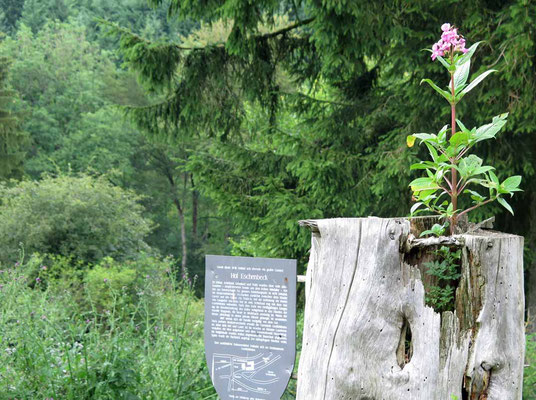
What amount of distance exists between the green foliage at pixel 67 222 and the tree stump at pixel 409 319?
1071cm

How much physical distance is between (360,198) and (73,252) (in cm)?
778

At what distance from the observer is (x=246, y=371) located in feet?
10.5

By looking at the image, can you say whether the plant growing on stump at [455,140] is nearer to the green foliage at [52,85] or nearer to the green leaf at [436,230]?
the green leaf at [436,230]

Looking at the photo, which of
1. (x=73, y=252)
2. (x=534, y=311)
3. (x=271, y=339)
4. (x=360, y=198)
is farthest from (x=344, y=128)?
(x=73, y=252)

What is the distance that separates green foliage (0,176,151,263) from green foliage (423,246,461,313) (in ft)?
35.8

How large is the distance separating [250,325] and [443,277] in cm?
116

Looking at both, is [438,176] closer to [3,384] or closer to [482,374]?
[482,374]

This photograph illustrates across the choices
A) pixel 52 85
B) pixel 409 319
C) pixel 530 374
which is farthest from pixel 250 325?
pixel 52 85

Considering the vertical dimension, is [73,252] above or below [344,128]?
below

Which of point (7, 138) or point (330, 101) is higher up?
point (7, 138)

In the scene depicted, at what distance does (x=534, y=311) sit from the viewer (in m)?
6.40

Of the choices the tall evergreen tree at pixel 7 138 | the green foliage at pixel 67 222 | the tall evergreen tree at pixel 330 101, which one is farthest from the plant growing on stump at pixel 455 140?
the tall evergreen tree at pixel 7 138

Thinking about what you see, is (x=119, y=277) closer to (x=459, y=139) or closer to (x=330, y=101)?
(x=330, y=101)

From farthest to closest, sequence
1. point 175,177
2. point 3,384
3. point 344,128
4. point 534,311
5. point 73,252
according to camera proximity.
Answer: point 175,177
point 73,252
point 344,128
point 534,311
point 3,384
